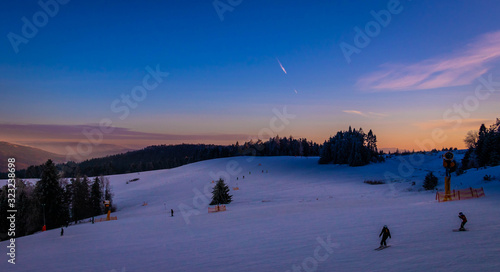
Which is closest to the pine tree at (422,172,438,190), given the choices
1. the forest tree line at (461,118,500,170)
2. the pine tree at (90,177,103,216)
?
the forest tree line at (461,118,500,170)

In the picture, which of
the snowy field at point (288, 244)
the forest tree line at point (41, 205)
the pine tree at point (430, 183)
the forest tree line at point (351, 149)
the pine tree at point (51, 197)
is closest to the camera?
the snowy field at point (288, 244)

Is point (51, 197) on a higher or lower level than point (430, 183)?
lower

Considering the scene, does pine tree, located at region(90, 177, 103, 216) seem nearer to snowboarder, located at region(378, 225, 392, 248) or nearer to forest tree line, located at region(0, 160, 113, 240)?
forest tree line, located at region(0, 160, 113, 240)

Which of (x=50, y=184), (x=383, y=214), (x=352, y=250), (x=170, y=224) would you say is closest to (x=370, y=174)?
(x=383, y=214)

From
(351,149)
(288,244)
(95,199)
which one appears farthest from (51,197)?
(351,149)

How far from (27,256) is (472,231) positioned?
99.1 feet

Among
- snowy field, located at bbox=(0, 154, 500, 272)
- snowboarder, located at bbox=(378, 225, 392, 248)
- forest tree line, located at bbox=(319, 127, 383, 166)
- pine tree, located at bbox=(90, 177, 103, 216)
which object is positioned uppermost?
forest tree line, located at bbox=(319, 127, 383, 166)

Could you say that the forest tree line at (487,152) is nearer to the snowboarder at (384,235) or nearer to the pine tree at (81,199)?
the snowboarder at (384,235)

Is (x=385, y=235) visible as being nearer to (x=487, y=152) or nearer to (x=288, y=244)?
(x=288, y=244)

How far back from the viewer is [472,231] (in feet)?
51.6

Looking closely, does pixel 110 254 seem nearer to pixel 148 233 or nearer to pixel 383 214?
pixel 148 233

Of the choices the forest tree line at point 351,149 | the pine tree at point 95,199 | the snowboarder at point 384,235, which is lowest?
the pine tree at point 95,199

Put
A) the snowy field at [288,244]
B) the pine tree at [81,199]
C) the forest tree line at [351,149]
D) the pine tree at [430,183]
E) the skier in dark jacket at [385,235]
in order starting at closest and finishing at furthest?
1. the snowy field at [288,244]
2. the skier in dark jacket at [385,235]
3. the pine tree at [430,183]
4. the pine tree at [81,199]
5. the forest tree line at [351,149]

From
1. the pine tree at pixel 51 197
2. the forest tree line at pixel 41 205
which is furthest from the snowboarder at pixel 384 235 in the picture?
the pine tree at pixel 51 197
